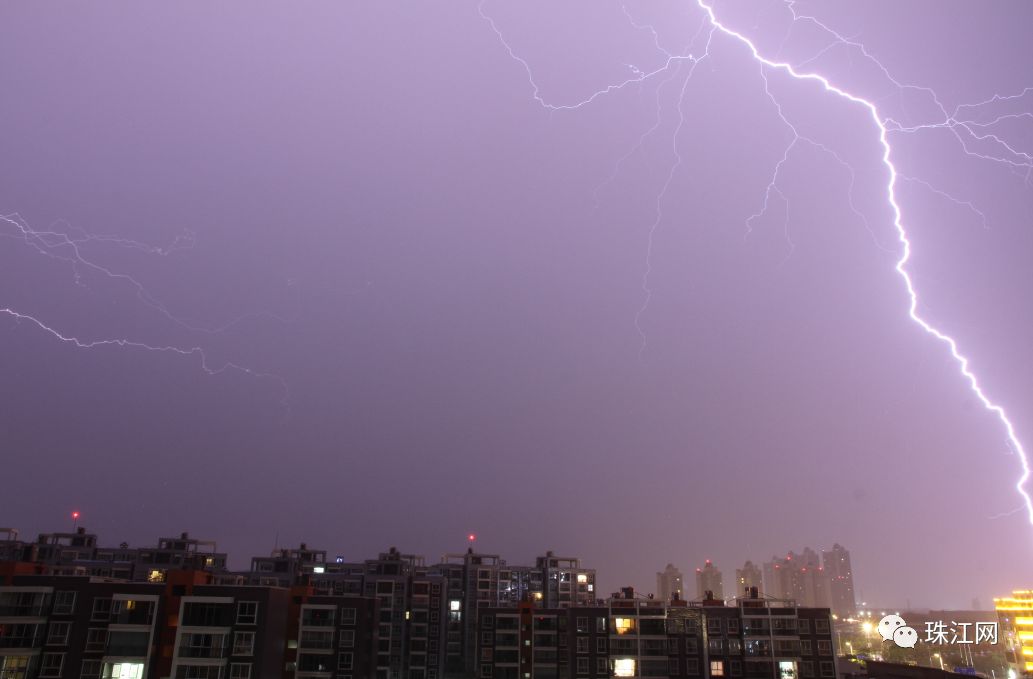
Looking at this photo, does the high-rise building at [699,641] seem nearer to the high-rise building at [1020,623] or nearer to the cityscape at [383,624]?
the cityscape at [383,624]

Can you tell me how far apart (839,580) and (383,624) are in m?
91.5

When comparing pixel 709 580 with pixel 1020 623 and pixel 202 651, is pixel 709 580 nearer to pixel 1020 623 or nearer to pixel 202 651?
pixel 1020 623

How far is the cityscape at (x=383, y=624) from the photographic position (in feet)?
79.0

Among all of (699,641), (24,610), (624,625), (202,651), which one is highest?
(24,610)

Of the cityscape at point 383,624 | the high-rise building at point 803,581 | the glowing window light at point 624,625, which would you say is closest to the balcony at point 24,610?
the cityscape at point 383,624

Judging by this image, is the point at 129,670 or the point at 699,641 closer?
the point at 129,670

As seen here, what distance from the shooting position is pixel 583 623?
104ft

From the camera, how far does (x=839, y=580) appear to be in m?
106

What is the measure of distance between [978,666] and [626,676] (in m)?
38.0

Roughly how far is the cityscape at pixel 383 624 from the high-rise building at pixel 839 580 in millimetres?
58498

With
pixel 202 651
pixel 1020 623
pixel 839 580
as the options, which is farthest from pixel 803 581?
pixel 202 651

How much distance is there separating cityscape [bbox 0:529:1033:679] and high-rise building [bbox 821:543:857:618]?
58.5m

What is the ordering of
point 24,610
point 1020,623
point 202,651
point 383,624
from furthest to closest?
point 1020,623 → point 383,624 → point 202,651 → point 24,610

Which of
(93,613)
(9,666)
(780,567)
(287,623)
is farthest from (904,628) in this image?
(780,567)
